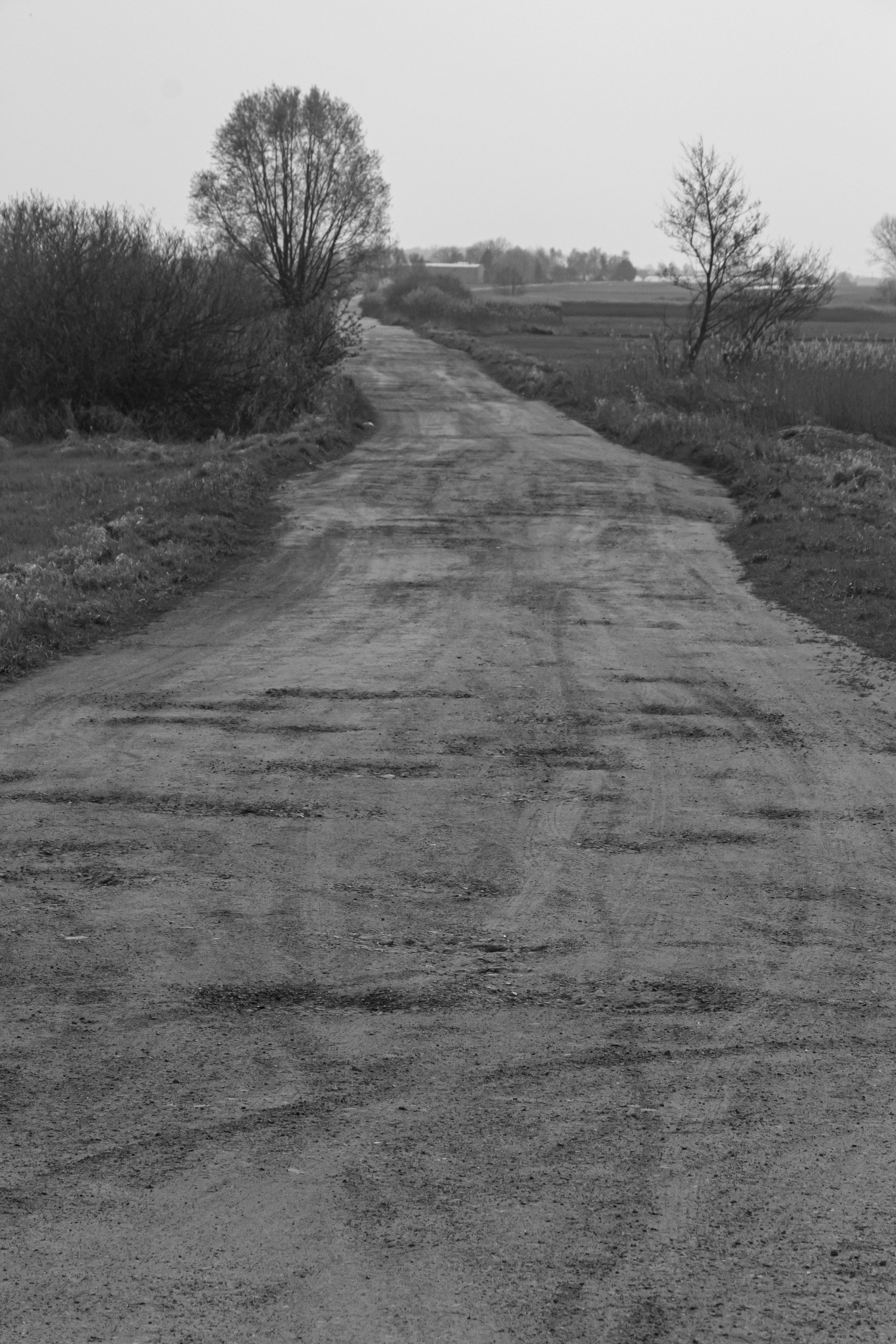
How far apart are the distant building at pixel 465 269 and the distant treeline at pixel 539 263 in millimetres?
774

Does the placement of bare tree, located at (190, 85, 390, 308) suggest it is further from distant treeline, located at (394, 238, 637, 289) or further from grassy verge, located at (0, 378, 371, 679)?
distant treeline, located at (394, 238, 637, 289)

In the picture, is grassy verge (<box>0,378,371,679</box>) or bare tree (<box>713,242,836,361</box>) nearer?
grassy verge (<box>0,378,371,679</box>)

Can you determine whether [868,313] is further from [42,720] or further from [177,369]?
[42,720]

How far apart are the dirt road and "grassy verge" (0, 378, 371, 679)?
103 cm

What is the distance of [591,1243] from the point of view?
3.32 metres

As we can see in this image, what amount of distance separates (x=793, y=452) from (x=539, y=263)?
152 m

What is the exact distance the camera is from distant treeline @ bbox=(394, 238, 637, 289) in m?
157

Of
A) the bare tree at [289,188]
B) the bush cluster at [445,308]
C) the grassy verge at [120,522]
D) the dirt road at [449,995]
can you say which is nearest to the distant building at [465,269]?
the bush cluster at [445,308]

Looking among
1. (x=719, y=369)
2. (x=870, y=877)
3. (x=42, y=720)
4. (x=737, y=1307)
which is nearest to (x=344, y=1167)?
(x=737, y=1307)

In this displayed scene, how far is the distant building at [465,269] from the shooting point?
488 feet

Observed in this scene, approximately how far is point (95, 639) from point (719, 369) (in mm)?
22572

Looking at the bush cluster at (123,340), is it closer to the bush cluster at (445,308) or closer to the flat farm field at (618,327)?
the flat farm field at (618,327)

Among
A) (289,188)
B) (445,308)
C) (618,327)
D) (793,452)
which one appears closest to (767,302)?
(793,452)

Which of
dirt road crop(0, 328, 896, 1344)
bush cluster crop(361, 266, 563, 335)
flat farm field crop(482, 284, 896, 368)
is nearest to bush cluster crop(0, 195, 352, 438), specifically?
flat farm field crop(482, 284, 896, 368)
